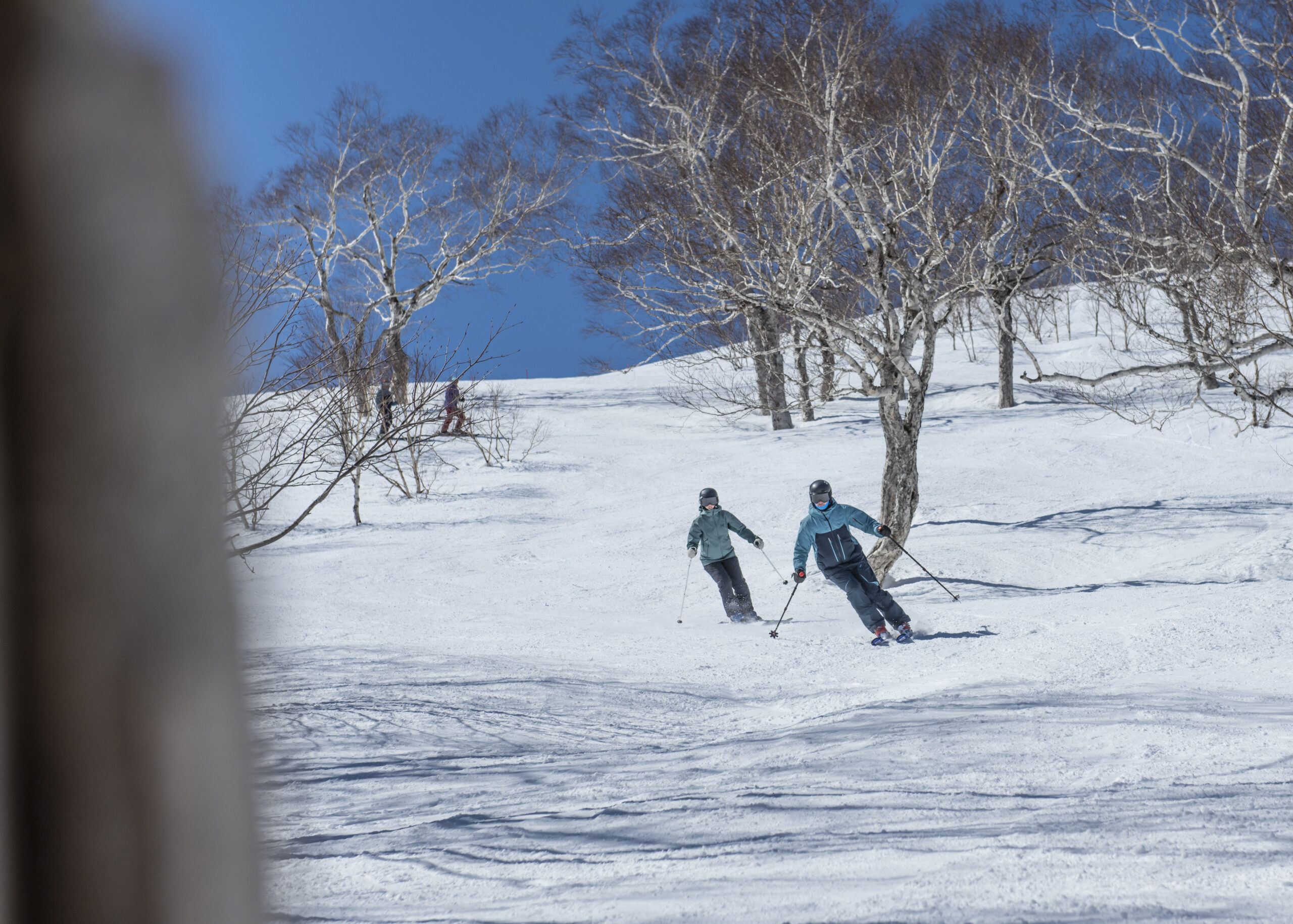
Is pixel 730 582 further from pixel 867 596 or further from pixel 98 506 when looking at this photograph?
pixel 98 506

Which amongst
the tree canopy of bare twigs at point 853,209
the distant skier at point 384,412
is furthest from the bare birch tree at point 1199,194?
the distant skier at point 384,412

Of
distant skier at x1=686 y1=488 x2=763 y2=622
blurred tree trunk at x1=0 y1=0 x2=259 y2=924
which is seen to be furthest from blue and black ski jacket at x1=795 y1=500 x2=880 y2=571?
blurred tree trunk at x1=0 y1=0 x2=259 y2=924

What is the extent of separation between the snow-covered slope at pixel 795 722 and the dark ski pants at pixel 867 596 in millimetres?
339

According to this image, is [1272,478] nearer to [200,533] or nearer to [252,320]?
[252,320]

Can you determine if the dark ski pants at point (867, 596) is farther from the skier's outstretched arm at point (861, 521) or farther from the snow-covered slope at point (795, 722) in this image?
the skier's outstretched arm at point (861, 521)

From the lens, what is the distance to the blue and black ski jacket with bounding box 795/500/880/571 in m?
8.38

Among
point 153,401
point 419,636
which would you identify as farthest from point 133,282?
point 419,636

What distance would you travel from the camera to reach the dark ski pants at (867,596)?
8.12 meters

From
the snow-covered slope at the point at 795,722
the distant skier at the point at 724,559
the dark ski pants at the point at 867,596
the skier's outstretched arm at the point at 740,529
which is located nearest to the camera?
the snow-covered slope at the point at 795,722

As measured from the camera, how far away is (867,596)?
820 centimetres

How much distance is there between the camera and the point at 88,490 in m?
0.50

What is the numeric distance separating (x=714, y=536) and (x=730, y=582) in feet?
1.81

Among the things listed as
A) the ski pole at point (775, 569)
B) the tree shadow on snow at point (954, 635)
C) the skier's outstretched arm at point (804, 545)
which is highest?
the skier's outstretched arm at point (804, 545)

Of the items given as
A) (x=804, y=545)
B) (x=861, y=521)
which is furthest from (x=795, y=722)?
(x=861, y=521)
